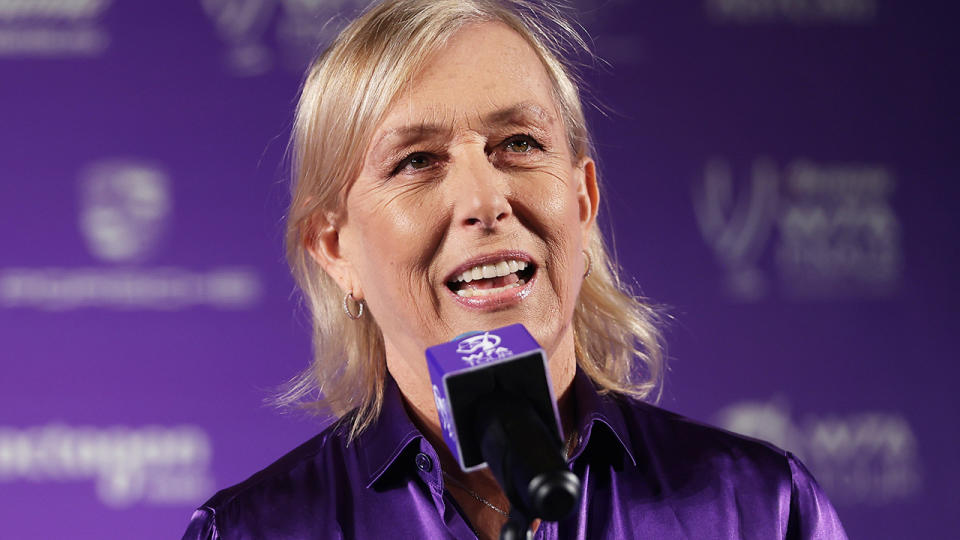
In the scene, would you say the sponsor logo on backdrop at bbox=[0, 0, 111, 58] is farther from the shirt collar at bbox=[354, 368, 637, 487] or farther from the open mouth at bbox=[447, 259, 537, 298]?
the open mouth at bbox=[447, 259, 537, 298]

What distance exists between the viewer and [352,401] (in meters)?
1.50

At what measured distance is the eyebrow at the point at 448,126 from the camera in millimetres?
1153

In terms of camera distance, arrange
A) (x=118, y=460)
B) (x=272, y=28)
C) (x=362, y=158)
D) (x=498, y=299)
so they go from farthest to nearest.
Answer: (x=272, y=28) → (x=118, y=460) → (x=362, y=158) → (x=498, y=299)

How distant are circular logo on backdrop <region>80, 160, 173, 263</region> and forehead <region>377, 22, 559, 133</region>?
1.19m

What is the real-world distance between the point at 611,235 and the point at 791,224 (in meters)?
0.43

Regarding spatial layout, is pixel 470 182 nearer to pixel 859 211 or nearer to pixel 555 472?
pixel 555 472

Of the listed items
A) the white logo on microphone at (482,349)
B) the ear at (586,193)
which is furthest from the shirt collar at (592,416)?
the white logo on microphone at (482,349)

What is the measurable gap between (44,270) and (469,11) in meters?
1.34

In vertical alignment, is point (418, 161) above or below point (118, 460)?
above

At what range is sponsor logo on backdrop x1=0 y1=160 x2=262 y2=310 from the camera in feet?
7.11

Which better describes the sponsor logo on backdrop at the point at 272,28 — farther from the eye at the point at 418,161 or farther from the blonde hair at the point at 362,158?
the eye at the point at 418,161

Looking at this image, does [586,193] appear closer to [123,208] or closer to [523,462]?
[523,462]

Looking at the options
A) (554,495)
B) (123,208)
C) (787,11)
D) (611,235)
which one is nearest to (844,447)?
(611,235)

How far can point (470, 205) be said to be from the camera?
1.11m
